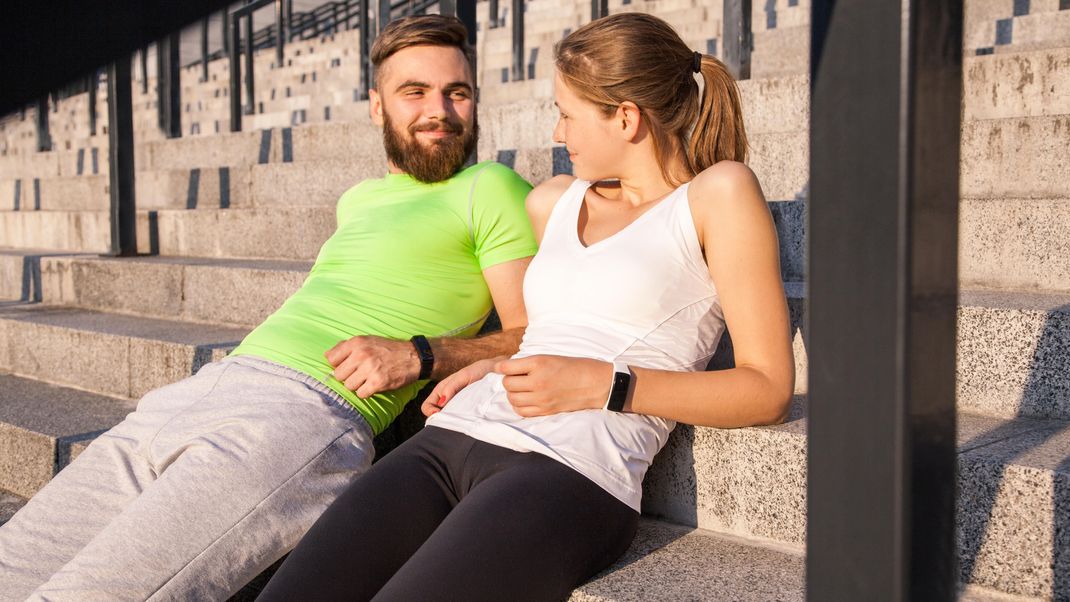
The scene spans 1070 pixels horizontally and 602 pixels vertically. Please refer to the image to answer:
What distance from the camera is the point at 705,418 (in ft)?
6.20

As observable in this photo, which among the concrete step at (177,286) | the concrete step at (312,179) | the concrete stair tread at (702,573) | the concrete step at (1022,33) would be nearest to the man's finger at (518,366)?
the concrete stair tread at (702,573)

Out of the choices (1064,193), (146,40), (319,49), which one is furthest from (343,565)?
(319,49)

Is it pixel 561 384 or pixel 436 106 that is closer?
pixel 561 384

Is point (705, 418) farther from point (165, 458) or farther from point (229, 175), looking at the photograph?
point (229, 175)

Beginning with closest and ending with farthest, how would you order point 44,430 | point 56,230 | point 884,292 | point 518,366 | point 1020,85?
point 884,292 < point 518,366 < point 44,430 < point 1020,85 < point 56,230

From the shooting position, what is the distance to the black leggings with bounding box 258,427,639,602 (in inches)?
63.0

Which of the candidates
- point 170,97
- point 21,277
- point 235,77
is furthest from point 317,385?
point 170,97

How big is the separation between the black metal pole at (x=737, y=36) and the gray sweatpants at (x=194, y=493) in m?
2.29

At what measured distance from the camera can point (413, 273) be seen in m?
2.46

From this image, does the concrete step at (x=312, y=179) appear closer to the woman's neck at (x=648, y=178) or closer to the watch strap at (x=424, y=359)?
the watch strap at (x=424, y=359)

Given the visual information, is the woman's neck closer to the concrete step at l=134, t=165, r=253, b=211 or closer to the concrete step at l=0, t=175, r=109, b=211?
the concrete step at l=134, t=165, r=253, b=211

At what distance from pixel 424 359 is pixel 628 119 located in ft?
2.25

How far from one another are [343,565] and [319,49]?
39.4ft

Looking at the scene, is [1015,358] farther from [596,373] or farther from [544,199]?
[544,199]
